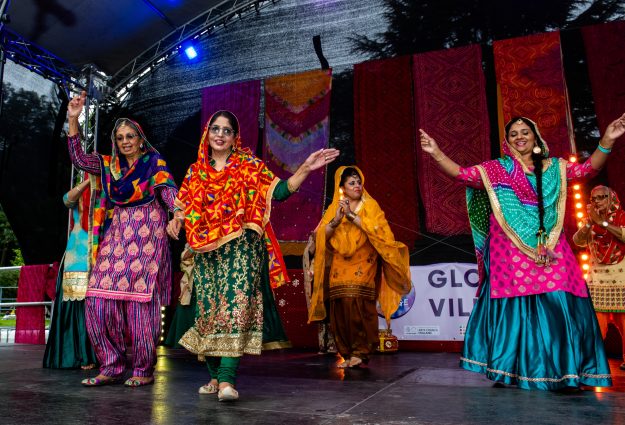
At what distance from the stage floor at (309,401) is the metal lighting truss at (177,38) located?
5367mm

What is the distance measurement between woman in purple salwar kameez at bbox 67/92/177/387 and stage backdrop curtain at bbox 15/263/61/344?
13.9 ft

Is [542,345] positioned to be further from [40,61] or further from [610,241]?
[40,61]

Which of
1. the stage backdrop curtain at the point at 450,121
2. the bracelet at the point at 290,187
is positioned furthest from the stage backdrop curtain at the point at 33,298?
the bracelet at the point at 290,187

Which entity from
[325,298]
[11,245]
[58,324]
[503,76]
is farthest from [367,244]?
[11,245]

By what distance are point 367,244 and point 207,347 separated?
1999mm

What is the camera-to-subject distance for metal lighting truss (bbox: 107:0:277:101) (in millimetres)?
7707

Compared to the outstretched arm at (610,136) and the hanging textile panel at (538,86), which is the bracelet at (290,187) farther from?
the hanging textile panel at (538,86)

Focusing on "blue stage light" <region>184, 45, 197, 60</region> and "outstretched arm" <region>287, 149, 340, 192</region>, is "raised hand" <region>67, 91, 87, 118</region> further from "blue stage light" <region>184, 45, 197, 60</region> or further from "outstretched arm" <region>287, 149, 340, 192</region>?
"blue stage light" <region>184, 45, 197, 60</region>

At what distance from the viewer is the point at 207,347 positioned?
2623 millimetres

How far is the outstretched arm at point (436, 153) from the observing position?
3.10 metres

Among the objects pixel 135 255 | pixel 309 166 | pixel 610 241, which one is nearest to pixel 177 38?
pixel 135 255

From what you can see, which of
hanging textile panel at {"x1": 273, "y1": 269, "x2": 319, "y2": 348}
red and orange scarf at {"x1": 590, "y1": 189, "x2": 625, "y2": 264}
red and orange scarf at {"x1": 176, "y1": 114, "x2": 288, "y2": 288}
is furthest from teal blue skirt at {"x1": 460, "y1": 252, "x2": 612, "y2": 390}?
hanging textile panel at {"x1": 273, "y1": 269, "x2": 319, "y2": 348}

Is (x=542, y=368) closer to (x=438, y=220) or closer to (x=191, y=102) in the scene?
(x=438, y=220)

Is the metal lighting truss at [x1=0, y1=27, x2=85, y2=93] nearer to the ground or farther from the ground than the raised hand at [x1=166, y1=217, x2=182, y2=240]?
farther from the ground
